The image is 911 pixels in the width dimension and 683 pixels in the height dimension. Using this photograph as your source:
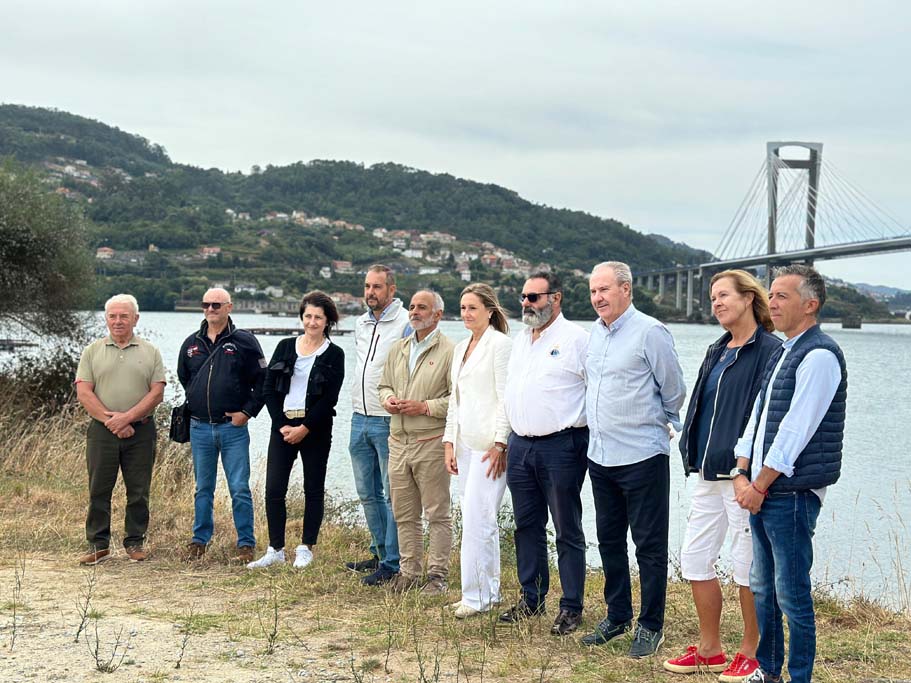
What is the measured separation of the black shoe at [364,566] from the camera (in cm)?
575

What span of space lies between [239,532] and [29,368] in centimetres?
936

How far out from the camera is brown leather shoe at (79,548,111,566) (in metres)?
5.83

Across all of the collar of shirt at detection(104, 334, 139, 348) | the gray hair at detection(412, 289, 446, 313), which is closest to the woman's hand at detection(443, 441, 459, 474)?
the gray hair at detection(412, 289, 446, 313)

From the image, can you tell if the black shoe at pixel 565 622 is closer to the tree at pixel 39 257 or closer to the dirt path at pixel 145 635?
the dirt path at pixel 145 635

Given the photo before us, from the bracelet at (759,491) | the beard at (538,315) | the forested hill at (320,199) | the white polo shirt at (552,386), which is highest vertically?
the forested hill at (320,199)

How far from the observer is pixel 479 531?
479 cm

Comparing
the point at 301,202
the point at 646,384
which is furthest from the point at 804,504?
the point at 301,202

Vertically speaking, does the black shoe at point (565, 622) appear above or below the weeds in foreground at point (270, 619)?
above

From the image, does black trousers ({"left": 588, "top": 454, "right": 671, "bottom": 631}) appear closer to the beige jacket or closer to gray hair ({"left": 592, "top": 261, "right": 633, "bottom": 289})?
gray hair ({"left": 592, "top": 261, "right": 633, "bottom": 289})

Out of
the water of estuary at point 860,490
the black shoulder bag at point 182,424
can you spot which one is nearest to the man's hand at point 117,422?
the black shoulder bag at point 182,424

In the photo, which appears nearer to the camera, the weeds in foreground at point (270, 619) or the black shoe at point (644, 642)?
the black shoe at point (644, 642)

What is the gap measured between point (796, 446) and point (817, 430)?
11 cm

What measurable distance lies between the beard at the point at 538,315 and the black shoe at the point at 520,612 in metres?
1.40

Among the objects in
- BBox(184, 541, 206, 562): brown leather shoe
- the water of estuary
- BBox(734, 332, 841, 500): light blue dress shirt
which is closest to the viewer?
BBox(734, 332, 841, 500): light blue dress shirt
